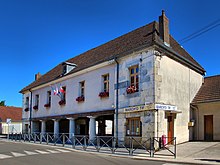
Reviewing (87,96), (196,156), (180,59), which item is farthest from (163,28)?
(196,156)

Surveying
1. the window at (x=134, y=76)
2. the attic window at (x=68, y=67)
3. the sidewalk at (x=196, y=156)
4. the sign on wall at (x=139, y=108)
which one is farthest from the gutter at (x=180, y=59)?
the attic window at (x=68, y=67)

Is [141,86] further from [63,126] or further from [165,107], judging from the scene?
[63,126]

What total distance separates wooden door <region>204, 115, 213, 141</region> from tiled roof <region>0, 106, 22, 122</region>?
105ft

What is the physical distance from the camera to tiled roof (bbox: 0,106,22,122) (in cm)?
4056

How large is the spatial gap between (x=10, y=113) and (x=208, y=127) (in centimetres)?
3401

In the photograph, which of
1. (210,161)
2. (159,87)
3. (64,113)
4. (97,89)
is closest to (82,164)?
(210,161)

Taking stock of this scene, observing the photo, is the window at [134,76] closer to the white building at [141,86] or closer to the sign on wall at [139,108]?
the white building at [141,86]

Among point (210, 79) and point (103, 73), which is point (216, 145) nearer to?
point (210, 79)

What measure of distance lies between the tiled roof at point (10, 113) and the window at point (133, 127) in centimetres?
2994

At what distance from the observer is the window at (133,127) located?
14.7 meters

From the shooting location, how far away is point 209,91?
17484mm

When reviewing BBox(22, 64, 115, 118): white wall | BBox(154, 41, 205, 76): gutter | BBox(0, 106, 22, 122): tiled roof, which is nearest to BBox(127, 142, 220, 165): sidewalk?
BBox(154, 41, 205, 76): gutter

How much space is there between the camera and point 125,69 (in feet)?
51.7

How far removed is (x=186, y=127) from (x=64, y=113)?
987cm
